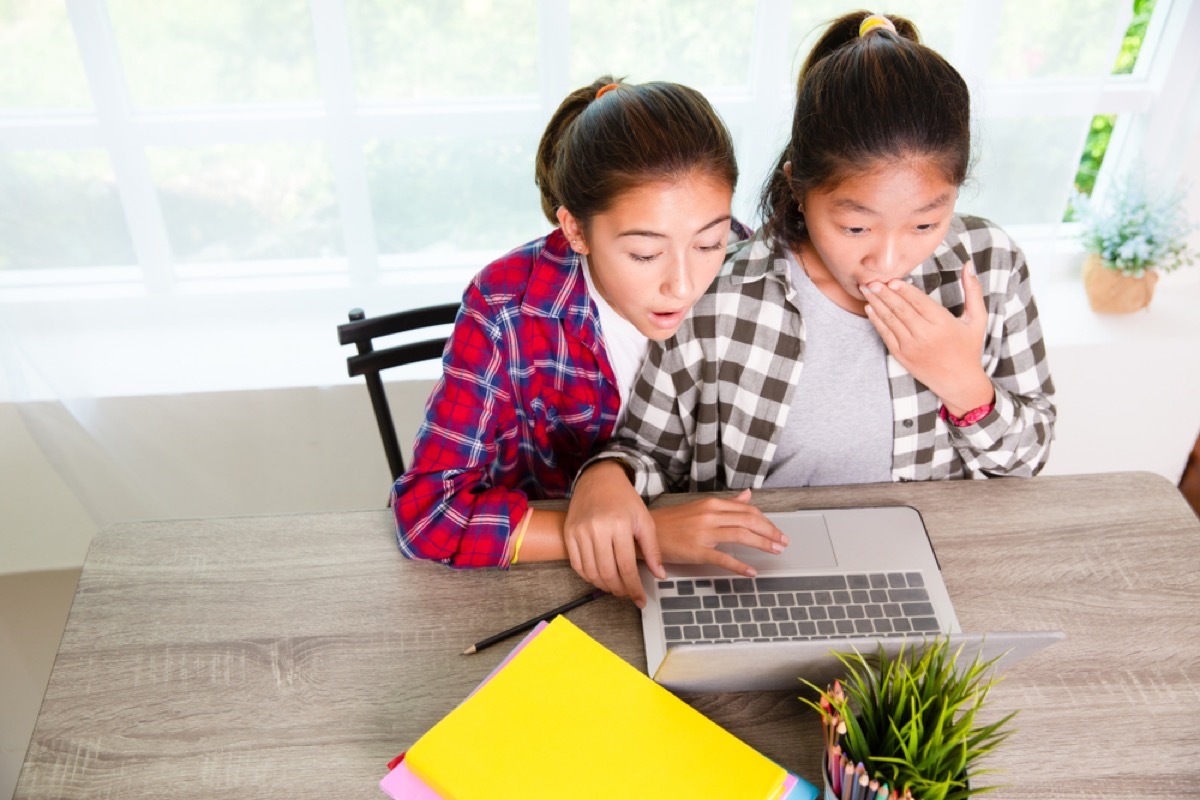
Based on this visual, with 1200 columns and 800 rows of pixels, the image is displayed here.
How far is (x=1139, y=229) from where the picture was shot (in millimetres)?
2021

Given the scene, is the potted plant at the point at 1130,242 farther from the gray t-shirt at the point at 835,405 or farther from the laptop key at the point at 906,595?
the laptop key at the point at 906,595

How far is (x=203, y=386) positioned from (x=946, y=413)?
151 centimetres

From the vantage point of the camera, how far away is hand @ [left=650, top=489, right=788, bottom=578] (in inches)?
36.8

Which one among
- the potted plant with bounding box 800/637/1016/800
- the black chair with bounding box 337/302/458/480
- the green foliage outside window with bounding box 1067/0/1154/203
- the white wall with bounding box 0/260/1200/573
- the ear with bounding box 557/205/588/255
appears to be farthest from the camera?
the green foliage outside window with bounding box 1067/0/1154/203

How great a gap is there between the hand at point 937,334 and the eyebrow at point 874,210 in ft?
0.37

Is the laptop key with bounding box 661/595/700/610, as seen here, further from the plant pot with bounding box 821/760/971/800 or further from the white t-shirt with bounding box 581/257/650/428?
the white t-shirt with bounding box 581/257/650/428

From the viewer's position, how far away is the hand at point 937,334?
1.04m

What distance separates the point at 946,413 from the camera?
1.18 meters

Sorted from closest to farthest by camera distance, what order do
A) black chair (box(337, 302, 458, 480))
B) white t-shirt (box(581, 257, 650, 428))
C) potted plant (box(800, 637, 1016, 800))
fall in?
1. potted plant (box(800, 637, 1016, 800))
2. white t-shirt (box(581, 257, 650, 428))
3. black chair (box(337, 302, 458, 480))

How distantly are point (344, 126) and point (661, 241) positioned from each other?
1.10 meters

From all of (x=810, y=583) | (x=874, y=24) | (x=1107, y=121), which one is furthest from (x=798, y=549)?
(x=1107, y=121)

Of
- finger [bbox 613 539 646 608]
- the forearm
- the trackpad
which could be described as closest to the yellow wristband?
the forearm

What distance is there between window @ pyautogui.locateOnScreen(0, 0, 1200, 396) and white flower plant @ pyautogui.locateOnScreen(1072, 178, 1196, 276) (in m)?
0.19

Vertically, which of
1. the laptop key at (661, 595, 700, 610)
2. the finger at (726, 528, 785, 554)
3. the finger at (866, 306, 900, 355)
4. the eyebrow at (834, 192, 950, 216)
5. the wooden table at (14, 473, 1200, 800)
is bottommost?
the wooden table at (14, 473, 1200, 800)
